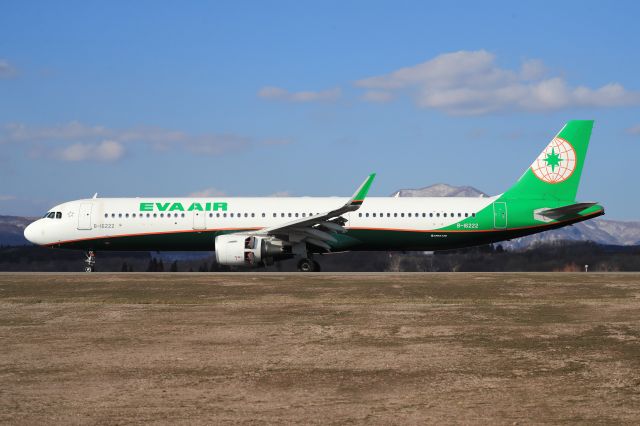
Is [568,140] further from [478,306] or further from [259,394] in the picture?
[259,394]

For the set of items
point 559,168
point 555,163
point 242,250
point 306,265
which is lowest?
point 306,265

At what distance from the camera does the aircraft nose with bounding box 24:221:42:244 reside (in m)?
35.4

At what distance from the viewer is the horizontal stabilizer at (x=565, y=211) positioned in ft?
108

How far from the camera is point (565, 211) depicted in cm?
3309

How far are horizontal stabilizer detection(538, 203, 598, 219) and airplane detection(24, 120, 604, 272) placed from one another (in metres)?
0.05

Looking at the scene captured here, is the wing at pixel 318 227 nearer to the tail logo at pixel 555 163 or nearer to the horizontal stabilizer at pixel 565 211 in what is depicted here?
the horizontal stabilizer at pixel 565 211

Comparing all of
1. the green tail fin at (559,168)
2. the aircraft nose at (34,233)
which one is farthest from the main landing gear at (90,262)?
the green tail fin at (559,168)

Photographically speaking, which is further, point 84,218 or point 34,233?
point 34,233

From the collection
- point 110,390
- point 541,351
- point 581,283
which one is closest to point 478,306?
point 541,351

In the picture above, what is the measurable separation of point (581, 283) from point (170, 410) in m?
19.2

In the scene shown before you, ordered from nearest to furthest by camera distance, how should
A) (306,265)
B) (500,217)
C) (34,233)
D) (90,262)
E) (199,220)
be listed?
(306,265), (500,217), (199,220), (90,262), (34,233)

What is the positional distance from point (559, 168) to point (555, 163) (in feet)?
1.04

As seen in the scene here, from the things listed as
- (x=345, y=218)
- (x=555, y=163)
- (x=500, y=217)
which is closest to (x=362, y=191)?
(x=345, y=218)

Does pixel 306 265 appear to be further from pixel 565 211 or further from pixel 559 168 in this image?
pixel 559 168
